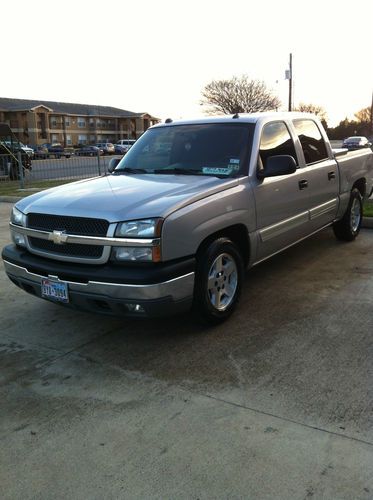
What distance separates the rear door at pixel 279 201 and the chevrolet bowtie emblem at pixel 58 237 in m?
1.83

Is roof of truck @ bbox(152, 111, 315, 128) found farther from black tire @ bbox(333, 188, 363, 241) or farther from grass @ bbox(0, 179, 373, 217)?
grass @ bbox(0, 179, 373, 217)

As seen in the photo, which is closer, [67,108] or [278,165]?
[278,165]

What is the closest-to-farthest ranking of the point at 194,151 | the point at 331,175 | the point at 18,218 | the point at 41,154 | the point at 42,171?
the point at 18,218 < the point at 194,151 < the point at 331,175 < the point at 42,171 < the point at 41,154

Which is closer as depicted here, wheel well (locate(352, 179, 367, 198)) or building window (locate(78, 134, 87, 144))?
wheel well (locate(352, 179, 367, 198))

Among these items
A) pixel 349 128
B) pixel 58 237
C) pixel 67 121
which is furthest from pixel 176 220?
pixel 67 121

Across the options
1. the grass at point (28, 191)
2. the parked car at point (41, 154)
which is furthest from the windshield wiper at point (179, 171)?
the parked car at point (41, 154)

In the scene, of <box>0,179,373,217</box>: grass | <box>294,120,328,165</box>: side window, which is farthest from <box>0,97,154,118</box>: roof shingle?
<box>294,120,328,165</box>: side window

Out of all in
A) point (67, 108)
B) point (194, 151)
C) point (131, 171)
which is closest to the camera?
point (194, 151)

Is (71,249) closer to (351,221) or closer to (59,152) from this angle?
(351,221)

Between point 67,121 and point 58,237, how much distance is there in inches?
3695

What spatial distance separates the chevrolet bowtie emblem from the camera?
393 cm

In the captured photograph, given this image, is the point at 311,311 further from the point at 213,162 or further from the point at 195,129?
the point at 195,129

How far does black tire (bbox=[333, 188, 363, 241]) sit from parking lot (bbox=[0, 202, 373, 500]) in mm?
2279

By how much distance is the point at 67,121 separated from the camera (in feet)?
303
